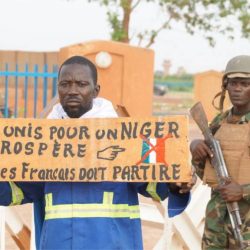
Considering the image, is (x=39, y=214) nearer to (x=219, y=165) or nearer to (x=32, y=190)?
(x=32, y=190)

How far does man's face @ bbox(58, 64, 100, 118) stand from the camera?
307cm

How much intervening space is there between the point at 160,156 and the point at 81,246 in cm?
48

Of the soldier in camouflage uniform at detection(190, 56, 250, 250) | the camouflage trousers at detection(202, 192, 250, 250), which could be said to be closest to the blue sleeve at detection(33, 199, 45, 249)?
the soldier in camouflage uniform at detection(190, 56, 250, 250)

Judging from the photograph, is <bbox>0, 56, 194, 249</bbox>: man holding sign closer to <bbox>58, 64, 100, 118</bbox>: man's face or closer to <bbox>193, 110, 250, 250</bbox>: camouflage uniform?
<bbox>58, 64, 100, 118</bbox>: man's face

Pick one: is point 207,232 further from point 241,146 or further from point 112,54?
point 112,54

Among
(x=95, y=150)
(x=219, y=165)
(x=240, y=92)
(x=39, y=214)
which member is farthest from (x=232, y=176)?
(x=39, y=214)

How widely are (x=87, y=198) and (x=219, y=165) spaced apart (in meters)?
0.94

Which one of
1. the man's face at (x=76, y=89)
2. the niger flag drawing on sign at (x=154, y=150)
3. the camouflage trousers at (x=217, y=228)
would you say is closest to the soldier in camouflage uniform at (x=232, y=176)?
the camouflage trousers at (x=217, y=228)

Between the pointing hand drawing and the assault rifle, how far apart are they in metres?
0.75

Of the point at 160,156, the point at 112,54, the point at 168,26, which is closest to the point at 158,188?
the point at 160,156

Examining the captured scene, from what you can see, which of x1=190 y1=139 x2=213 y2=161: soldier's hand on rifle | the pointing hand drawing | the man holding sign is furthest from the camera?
x1=190 y1=139 x2=213 y2=161: soldier's hand on rifle

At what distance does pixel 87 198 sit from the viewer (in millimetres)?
3020

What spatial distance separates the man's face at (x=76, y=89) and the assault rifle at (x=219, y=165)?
0.80 meters

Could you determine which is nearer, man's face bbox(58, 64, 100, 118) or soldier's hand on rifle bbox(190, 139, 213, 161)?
man's face bbox(58, 64, 100, 118)
